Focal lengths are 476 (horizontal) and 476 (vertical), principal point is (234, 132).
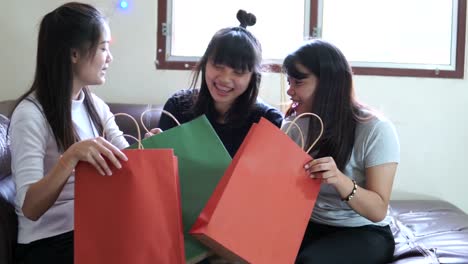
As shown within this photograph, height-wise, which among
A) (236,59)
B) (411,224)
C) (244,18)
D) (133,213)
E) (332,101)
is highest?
(244,18)

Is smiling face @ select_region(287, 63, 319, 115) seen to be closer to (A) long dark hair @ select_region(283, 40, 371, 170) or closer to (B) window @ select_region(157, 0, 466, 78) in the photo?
(A) long dark hair @ select_region(283, 40, 371, 170)

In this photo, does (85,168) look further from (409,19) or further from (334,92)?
(409,19)

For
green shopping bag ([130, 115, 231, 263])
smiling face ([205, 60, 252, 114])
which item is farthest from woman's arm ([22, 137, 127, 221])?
smiling face ([205, 60, 252, 114])

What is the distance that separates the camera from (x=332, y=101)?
133 centimetres

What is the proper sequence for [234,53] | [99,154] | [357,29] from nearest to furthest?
[99,154] → [234,53] → [357,29]

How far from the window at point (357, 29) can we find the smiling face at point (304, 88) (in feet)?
3.03

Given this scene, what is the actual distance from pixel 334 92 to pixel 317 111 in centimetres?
7

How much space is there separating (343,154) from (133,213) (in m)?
0.62

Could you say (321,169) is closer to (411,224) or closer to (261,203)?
(261,203)

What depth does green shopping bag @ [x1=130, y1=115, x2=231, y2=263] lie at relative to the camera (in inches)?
42.7

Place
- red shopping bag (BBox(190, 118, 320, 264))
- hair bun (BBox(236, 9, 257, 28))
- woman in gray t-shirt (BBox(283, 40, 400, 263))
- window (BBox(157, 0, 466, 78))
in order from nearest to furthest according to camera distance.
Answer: red shopping bag (BBox(190, 118, 320, 264)), woman in gray t-shirt (BBox(283, 40, 400, 263)), hair bun (BBox(236, 9, 257, 28)), window (BBox(157, 0, 466, 78))

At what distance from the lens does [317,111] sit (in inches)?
52.2

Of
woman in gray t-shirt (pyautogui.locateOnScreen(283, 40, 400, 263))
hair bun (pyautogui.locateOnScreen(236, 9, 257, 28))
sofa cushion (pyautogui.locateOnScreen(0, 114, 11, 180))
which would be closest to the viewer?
woman in gray t-shirt (pyautogui.locateOnScreen(283, 40, 400, 263))

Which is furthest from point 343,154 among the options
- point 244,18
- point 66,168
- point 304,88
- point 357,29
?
point 357,29
